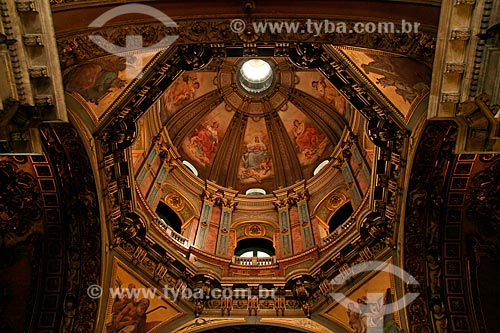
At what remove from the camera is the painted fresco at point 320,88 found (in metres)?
22.3

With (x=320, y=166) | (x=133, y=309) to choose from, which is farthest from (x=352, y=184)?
(x=133, y=309)

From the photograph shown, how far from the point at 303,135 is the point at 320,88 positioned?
212 cm

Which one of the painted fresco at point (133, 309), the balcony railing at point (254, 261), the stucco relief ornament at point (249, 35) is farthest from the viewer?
the balcony railing at point (254, 261)

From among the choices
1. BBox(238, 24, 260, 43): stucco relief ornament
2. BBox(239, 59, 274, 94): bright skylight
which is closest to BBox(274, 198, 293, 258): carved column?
BBox(239, 59, 274, 94): bright skylight

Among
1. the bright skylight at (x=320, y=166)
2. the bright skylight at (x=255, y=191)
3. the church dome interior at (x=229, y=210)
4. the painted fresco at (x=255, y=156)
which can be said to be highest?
the painted fresco at (x=255, y=156)

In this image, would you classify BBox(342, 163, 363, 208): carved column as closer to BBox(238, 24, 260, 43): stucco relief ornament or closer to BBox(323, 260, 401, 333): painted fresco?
BBox(323, 260, 401, 333): painted fresco

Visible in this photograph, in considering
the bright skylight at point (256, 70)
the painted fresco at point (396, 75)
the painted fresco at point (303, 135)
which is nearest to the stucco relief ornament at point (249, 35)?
the painted fresco at point (396, 75)

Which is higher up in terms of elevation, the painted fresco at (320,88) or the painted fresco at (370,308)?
the painted fresco at (320,88)

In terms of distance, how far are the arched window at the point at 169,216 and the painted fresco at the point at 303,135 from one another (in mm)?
5837

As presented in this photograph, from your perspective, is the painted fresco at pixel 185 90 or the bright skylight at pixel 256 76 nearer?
the painted fresco at pixel 185 90

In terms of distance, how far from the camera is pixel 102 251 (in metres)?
15.8

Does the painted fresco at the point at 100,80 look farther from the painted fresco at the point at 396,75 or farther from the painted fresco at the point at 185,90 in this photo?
the painted fresco at the point at 185,90

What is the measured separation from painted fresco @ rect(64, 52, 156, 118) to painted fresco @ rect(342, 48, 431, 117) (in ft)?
16.7

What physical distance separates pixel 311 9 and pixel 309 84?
497 inches
